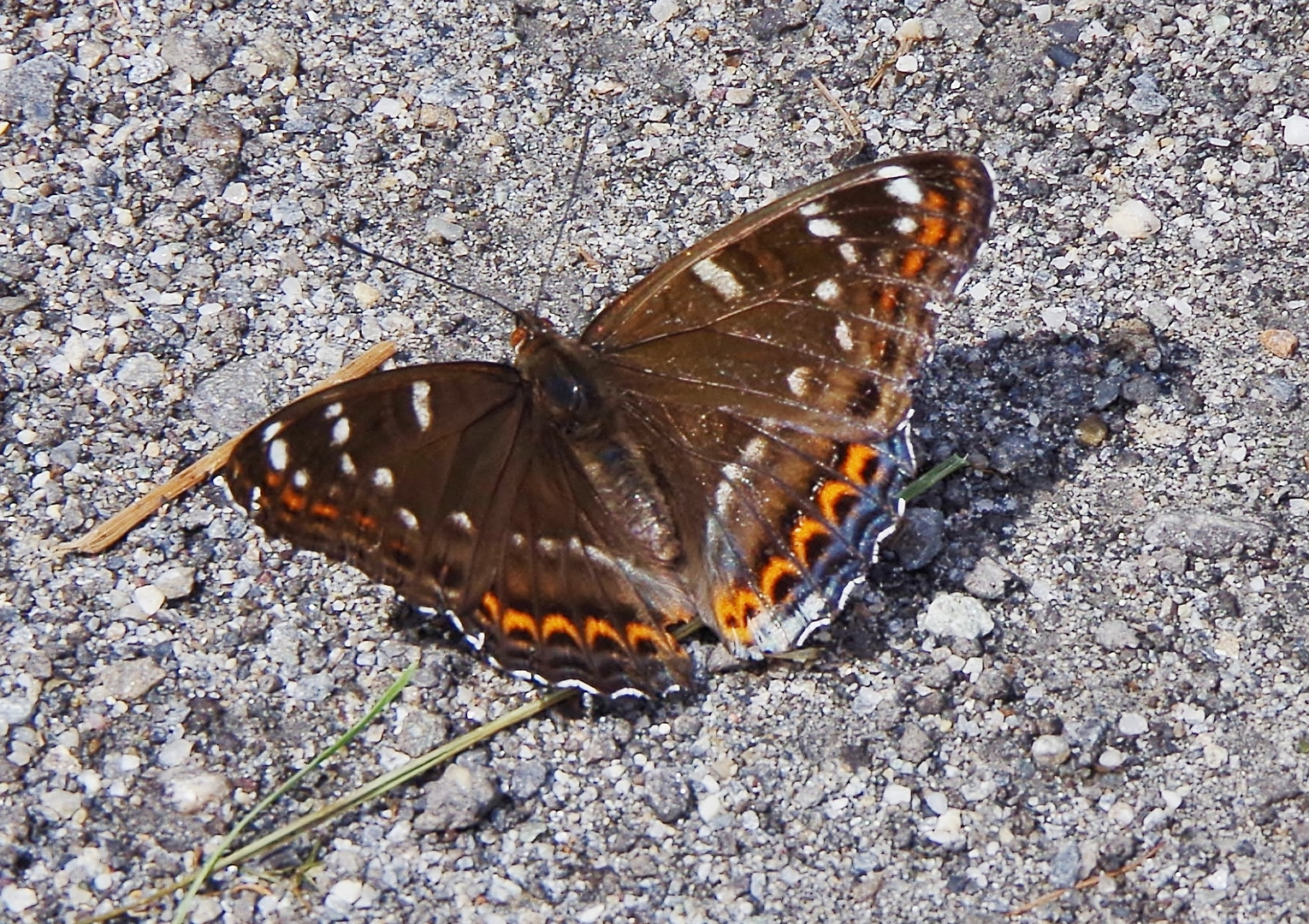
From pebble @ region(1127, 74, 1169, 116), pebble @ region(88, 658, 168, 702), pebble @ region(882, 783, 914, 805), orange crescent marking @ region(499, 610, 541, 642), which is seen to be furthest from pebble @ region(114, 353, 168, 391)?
pebble @ region(1127, 74, 1169, 116)

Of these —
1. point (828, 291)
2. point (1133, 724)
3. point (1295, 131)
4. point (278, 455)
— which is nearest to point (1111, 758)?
point (1133, 724)

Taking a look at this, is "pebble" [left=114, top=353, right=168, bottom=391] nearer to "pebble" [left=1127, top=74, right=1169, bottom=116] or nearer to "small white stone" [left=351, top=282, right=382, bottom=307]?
"small white stone" [left=351, top=282, right=382, bottom=307]

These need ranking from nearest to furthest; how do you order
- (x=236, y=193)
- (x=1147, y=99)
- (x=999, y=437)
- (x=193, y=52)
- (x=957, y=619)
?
1. (x=957, y=619)
2. (x=999, y=437)
3. (x=236, y=193)
4. (x=1147, y=99)
5. (x=193, y=52)

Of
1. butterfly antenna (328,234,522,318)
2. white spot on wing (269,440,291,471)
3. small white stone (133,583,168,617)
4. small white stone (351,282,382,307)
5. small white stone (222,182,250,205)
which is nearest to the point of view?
white spot on wing (269,440,291,471)

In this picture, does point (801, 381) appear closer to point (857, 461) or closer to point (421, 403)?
point (857, 461)

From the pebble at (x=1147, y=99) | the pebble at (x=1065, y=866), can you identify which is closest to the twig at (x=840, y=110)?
the pebble at (x=1147, y=99)

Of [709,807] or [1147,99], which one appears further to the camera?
[1147,99]

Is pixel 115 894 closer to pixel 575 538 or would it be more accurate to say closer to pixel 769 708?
pixel 575 538
